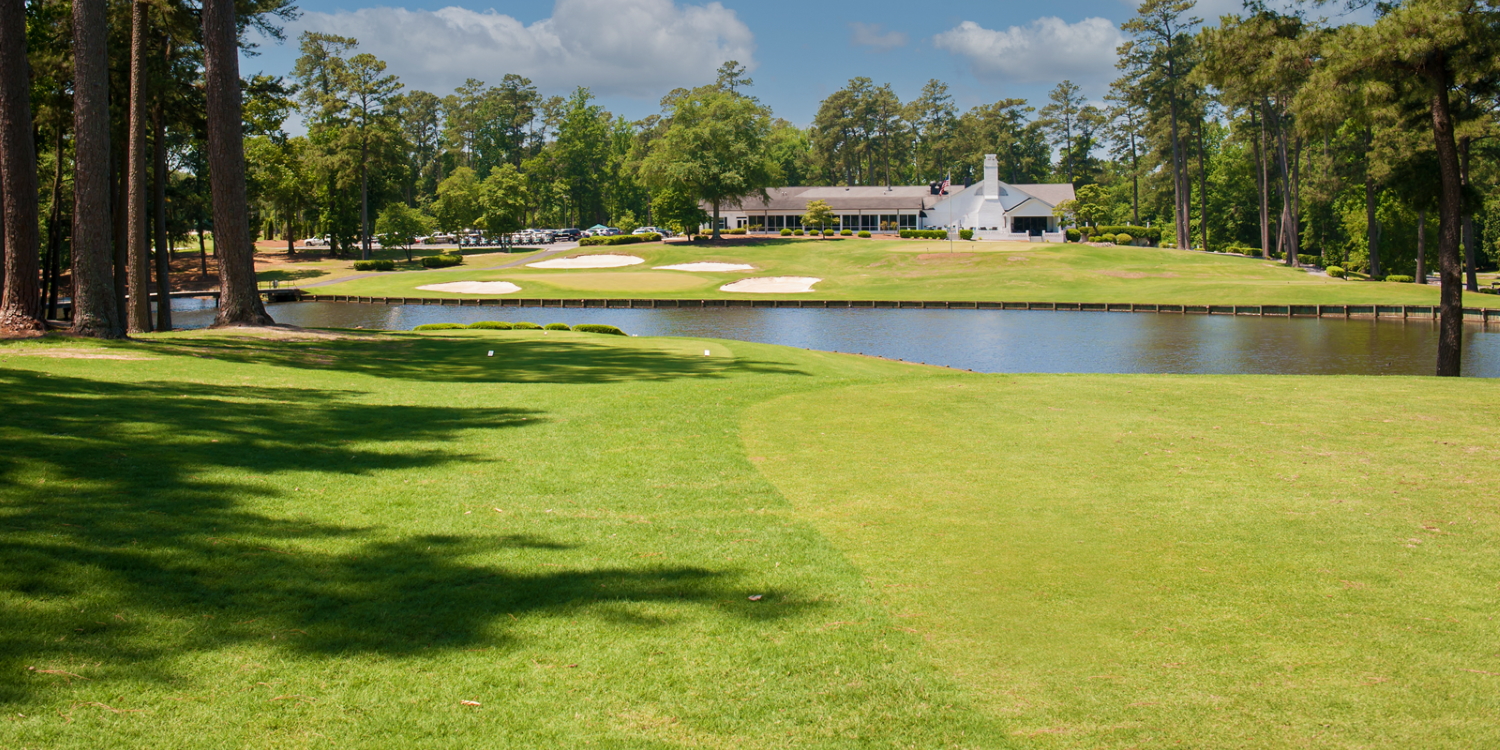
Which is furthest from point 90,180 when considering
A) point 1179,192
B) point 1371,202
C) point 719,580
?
point 1179,192

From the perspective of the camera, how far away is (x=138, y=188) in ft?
77.2

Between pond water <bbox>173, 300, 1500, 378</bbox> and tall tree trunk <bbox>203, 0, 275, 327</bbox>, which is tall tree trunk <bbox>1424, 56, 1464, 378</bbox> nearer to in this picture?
pond water <bbox>173, 300, 1500, 378</bbox>

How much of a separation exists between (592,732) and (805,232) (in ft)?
310

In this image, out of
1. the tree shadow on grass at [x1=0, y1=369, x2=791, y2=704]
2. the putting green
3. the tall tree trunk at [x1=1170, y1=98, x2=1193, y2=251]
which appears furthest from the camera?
the tall tree trunk at [x1=1170, y1=98, x2=1193, y2=251]

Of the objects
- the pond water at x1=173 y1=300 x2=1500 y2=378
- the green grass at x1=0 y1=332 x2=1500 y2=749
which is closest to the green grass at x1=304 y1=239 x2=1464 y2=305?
the pond water at x1=173 y1=300 x2=1500 y2=378

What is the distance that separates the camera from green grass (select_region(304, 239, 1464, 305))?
5056 centimetres

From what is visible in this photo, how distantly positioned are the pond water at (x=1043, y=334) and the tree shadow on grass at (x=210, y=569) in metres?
23.5

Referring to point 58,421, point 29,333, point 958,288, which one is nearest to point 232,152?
point 29,333

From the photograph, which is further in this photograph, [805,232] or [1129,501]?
[805,232]

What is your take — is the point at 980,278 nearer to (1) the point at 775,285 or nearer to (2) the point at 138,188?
(1) the point at 775,285

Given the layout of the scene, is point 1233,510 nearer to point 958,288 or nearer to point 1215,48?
point 1215,48

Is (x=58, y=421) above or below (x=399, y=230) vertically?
below

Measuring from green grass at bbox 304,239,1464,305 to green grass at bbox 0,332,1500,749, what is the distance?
1682 inches

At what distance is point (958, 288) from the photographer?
188 feet
